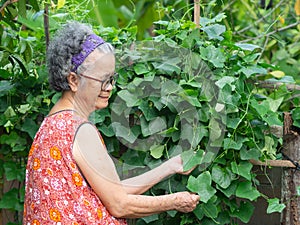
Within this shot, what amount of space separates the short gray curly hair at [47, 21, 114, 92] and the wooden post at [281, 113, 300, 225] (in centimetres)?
84

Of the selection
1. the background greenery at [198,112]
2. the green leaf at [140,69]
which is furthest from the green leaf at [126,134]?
the green leaf at [140,69]

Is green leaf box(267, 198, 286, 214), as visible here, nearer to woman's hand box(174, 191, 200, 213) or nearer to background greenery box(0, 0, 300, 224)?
background greenery box(0, 0, 300, 224)

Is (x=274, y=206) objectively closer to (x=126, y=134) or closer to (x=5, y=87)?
(x=126, y=134)

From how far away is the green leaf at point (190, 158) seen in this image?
6.61 feet

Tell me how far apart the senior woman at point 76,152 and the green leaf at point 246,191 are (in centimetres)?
43

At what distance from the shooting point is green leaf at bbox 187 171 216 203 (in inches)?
80.5

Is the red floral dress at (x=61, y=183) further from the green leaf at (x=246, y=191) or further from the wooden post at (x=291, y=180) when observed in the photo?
the wooden post at (x=291, y=180)

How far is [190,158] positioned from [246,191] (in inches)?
10.6

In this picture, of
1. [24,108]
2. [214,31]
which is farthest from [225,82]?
[24,108]

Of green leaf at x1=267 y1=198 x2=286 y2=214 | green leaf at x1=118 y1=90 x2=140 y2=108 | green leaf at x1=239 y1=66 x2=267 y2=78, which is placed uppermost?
green leaf at x1=239 y1=66 x2=267 y2=78

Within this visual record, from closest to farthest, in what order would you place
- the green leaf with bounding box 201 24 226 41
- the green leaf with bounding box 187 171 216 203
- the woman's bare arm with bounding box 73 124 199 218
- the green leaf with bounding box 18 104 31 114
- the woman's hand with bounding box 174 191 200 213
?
the woman's bare arm with bounding box 73 124 199 218 < the woman's hand with bounding box 174 191 200 213 < the green leaf with bounding box 187 171 216 203 < the green leaf with bounding box 201 24 226 41 < the green leaf with bounding box 18 104 31 114

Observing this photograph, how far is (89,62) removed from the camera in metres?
1.80

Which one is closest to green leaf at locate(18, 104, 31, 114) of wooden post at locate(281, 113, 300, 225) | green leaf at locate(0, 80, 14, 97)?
green leaf at locate(0, 80, 14, 97)

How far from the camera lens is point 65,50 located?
5.95 ft
